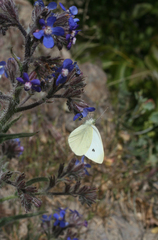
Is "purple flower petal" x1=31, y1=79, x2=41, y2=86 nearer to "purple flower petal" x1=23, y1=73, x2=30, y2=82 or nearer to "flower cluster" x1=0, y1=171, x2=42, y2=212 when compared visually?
"purple flower petal" x1=23, y1=73, x2=30, y2=82

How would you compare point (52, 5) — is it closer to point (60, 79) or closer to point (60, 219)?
point (60, 79)

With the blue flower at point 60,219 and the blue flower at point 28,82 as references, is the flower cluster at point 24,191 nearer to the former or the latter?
the blue flower at point 60,219

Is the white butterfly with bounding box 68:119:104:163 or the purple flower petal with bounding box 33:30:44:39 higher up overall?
the purple flower petal with bounding box 33:30:44:39

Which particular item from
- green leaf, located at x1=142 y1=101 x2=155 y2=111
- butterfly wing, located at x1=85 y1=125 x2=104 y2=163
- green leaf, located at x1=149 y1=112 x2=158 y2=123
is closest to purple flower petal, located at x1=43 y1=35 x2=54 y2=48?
butterfly wing, located at x1=85 y1=125 x2=104 y2=163

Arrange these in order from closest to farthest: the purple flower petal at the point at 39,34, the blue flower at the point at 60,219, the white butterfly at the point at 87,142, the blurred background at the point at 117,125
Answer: the purple flower petal at the point at 39,34
the white butterfly at the point at 87,142
the blue flower at the point at 60,219
the blurred background at the point at 117,125

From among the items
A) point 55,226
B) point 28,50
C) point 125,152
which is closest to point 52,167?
point 55,226

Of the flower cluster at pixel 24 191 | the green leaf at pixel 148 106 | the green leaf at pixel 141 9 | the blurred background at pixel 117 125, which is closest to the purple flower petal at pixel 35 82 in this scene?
the flower cluster at pixel 24 191
